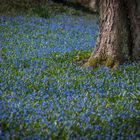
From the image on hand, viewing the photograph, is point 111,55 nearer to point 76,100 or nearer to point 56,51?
point 56,51

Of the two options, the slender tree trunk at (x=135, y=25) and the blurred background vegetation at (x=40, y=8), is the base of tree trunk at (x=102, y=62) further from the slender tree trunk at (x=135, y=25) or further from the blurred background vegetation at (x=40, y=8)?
the blurred background vegetation at (x=40, y=8)

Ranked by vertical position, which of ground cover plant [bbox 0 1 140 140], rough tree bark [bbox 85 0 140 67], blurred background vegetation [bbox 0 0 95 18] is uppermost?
rough tree bark [bbox 85 0 140 67]

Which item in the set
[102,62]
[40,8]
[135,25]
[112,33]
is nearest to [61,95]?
[102,62]

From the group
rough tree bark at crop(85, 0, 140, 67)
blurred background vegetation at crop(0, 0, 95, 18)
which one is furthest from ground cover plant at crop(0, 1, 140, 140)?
blurred background vegetation at crop(0, 0, 95, 18)

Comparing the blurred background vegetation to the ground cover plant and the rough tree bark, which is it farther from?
the rough tree bark

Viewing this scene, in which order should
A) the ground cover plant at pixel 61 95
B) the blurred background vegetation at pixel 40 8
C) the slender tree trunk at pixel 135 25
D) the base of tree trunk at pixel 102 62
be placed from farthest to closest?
1. the blurred background vegetation at pixel 40 8
2. the slender tree trunk at pixel 135 25
3. the base of tree trunk at pixel 102 62
4. the ground cover plant at pixel 61 95

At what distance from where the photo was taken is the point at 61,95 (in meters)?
8.05

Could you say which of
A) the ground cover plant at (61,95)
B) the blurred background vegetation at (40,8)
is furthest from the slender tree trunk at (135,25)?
the blurred background vegetation at (40,8)

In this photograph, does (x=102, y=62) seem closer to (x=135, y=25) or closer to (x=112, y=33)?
(x=112, y=33)

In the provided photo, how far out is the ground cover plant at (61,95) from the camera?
618 centimetres

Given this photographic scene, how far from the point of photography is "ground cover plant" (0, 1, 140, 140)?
20.3 feet

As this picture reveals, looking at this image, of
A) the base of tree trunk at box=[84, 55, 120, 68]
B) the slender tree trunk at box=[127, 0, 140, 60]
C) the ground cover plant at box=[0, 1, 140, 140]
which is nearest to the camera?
the ground cover plant at box=[0, 1, 140, 140]

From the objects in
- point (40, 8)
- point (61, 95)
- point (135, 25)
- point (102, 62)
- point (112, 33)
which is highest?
point (135, 25)

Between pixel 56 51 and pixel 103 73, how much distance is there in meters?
3.32
